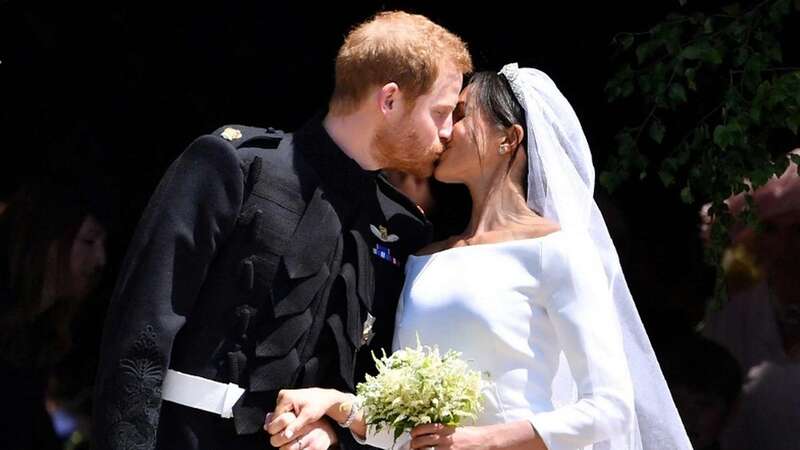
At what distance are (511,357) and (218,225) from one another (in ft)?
2.64

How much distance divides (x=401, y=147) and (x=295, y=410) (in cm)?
77

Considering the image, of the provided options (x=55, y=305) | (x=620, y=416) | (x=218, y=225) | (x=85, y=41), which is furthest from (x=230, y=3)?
(x=620, y=416)

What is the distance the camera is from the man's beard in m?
4.04

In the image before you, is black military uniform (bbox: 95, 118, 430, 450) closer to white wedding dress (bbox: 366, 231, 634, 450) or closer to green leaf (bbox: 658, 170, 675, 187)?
white wedding dress (bbox: 366, 231, 634, 450)

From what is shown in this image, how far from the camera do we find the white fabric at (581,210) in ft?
13.5

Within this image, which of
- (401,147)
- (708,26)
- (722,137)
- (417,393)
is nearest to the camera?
(417,393)

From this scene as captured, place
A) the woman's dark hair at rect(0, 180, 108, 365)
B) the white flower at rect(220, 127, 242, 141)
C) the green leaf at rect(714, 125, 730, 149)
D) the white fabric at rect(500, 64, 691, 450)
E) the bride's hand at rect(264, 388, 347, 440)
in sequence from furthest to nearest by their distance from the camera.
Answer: the woman's dark hair at rect(0, 180, 108, 365)
the green leaf at rect(714, 125, 730, 149)
the white fabric at rect(500, 64, 691, 450)
the white flower at rect(220, 127, 242, 141)
the bride's hand at rect(264, 388, 347, 440)

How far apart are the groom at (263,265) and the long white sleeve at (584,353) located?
474mm

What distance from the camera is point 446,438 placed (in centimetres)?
369

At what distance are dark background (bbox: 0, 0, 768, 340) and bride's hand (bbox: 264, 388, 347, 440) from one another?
2.13 meters

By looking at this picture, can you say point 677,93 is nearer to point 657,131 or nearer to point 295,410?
point 657,131

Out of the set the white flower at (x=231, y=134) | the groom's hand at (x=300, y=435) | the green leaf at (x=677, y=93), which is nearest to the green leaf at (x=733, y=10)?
the green leaf at (x=677, y=93)

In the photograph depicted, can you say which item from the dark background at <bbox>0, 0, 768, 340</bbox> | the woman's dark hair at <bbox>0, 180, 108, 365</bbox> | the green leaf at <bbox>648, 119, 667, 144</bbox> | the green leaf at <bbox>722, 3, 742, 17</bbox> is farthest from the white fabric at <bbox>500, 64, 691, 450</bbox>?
the woman's dark hair at <bbox>0, 180, 108, 365</bbox>

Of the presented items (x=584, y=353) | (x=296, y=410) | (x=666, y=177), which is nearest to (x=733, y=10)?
(x=666, y=177)
